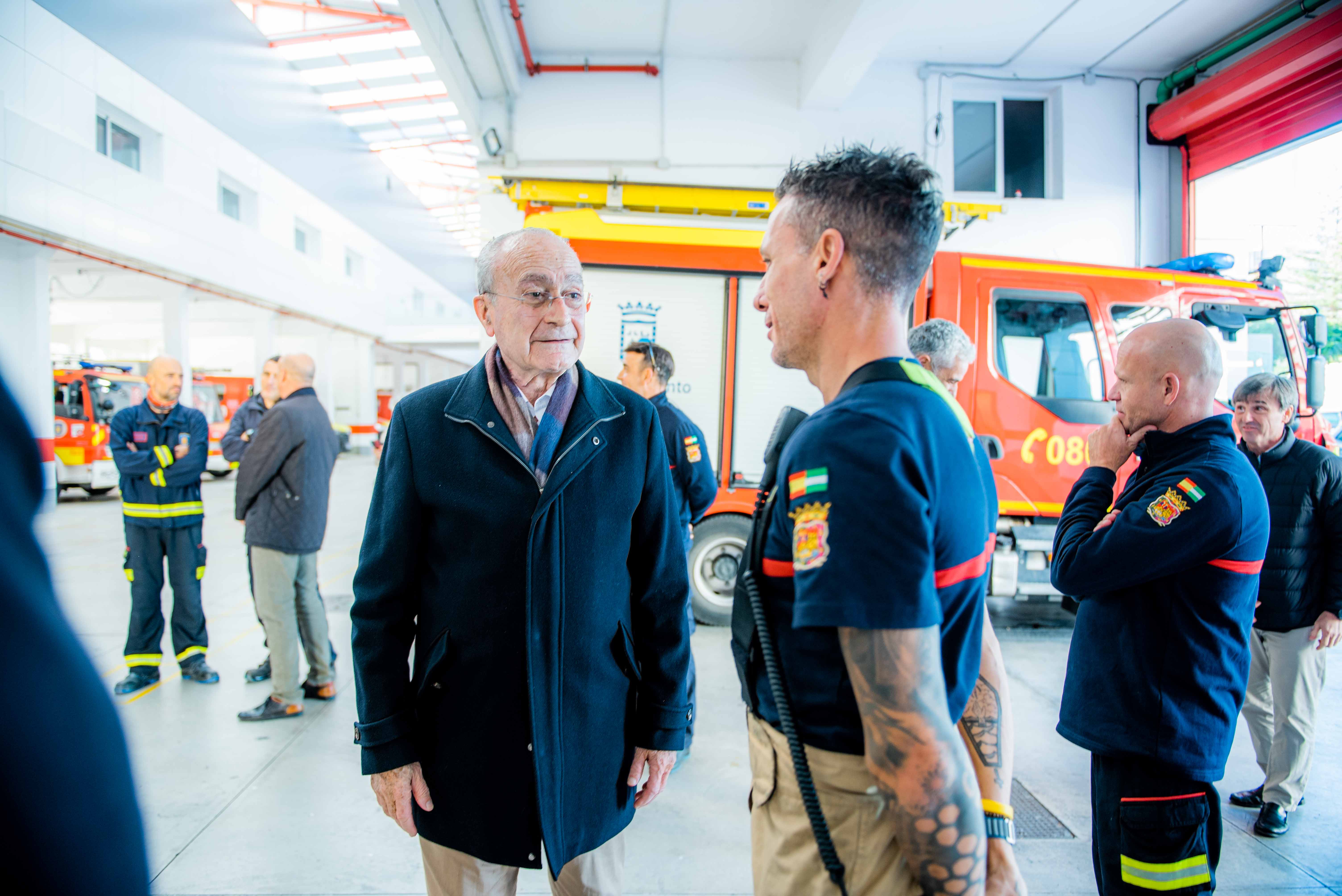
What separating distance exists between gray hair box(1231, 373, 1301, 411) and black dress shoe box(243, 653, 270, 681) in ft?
17.6

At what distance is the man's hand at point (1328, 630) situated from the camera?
282cm

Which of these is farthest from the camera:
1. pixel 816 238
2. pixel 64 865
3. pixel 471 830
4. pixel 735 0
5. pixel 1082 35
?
pixel 1082 35

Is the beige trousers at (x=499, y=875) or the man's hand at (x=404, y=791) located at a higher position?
the man's hand at (x=404, y=791)

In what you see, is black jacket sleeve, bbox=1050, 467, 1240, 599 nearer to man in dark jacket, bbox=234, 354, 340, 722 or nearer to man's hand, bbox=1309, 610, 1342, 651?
man's hand, bbox=1309, 610, 1342, 651

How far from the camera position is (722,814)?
2.92m

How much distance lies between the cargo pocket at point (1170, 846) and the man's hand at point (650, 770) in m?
1.17

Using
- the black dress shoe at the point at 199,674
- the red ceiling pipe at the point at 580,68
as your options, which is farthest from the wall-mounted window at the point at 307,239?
the black dress shoe at the point at 199,674

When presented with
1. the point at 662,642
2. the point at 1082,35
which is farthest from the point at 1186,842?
the point at 1082,35

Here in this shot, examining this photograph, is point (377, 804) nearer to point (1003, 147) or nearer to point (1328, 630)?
point (1328, 630)

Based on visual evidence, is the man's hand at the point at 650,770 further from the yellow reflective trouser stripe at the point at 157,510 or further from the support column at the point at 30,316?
the support column at the point at 30,316

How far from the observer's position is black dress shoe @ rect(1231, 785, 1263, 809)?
299 cm

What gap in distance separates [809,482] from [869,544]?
4.4 inches

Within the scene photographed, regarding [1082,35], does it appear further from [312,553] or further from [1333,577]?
[312,553]

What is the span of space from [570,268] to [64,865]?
4.54ft
